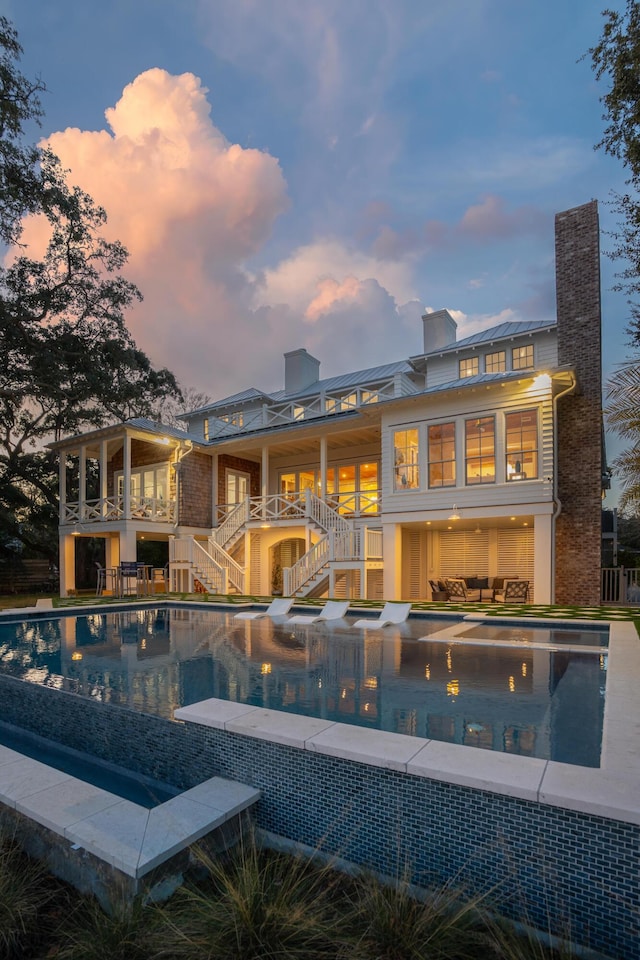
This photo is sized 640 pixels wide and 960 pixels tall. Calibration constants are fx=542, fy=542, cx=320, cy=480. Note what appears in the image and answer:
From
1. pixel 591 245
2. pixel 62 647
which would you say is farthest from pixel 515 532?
pixel 62 647

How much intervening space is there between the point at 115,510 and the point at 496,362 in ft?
45.4

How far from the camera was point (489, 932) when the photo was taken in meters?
2.59

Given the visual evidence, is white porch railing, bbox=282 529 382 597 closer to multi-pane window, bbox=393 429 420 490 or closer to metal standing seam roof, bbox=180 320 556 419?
multi-pane window, bbox=393 429 420 490

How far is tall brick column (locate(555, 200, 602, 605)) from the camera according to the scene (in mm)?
14336

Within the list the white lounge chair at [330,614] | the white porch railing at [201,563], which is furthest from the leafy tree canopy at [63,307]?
the white lounge chair at [330,614]

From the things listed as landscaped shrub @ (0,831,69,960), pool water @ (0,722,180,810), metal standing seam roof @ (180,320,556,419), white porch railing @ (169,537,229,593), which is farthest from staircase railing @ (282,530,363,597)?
landscaped shrub @ (0,831,69,960)

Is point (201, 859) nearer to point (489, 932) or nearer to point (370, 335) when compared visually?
point (489, 932)

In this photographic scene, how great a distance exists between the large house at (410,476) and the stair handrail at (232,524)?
5 centimetres

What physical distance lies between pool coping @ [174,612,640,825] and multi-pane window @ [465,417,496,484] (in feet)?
33.3

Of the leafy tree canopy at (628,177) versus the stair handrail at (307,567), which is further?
the stair handrail at (307,567)

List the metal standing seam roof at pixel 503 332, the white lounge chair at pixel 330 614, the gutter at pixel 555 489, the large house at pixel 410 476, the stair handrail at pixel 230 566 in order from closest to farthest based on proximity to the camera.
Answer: the white lounge chair at pixel 330 614
the gutter at pixel 555 489
the large house at pixel 410 476
the metal standing seam roof at pixel 503 332
the stair handrail at pixel 230 566

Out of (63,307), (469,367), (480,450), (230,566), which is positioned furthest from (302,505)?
(63,307)

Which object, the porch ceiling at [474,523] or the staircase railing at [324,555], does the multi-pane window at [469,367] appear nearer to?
the porch ceiling at [474,523]

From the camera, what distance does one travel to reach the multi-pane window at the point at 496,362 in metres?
17.5
